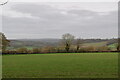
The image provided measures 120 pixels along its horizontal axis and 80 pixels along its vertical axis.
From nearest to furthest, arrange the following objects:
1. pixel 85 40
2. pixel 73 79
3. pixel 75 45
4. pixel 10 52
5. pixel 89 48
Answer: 1. pixel 73 79
2. pixel 10 52
3. pixel 89 48
4. pixel 75 45
5. pixel 85 40

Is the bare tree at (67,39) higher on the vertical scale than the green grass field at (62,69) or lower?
higher

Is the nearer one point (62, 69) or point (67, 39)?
Result: point (62, 69)

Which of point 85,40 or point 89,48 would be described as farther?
point 85,40

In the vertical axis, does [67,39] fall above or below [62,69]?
above

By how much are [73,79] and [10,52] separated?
63352mm

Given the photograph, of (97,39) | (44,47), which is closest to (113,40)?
(97,39)

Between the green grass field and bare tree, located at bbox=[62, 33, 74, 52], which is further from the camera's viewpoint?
bare tree, located at bbox=[62, 33, 74, 52]

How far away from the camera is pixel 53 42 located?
90875 mm

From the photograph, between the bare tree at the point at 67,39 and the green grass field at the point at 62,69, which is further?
the bare tree at the point at 67,39

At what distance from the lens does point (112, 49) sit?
8469cm

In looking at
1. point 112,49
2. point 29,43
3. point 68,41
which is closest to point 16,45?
point 29,43

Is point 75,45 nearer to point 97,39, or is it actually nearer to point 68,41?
point 68,41

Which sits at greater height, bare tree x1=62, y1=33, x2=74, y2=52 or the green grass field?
bare tree x1=62, y1=33, x2=74, y2=52

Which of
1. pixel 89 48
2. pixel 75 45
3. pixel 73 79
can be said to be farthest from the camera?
pixel 75 45
